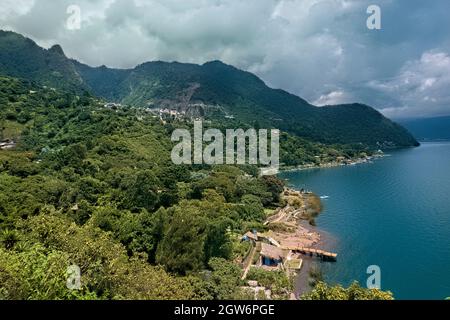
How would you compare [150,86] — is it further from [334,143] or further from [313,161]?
[313,161]

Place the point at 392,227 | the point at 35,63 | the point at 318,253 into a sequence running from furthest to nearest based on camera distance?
1. the point at 35,63
2. the point at 392,227
3. the point at 318,253

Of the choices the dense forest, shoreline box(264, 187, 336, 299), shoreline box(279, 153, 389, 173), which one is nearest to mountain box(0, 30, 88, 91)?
the dense forest

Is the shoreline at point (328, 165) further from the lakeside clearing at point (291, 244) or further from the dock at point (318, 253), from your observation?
the dock at point (318, 253)

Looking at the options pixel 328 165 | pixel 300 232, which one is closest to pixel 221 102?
pixel 328 165

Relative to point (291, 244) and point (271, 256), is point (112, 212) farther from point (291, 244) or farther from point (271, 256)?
point (291, 244)

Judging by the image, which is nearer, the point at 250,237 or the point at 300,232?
the point at 250,237

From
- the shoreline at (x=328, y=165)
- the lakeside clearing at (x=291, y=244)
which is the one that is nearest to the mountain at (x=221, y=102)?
the shoreline at (x=328, y=165)
